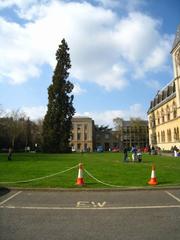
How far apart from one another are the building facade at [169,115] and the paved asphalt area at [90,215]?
54.1m

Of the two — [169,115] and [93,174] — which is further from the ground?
[169,115]

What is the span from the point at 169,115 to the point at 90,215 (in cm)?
6755

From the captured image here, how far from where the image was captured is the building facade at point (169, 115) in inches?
2477

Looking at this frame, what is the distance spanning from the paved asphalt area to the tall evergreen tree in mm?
54467

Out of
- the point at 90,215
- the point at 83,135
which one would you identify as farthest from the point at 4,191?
the point at 83,135

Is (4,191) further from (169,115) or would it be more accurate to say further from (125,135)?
(125,135)

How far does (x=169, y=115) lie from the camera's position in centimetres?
7281

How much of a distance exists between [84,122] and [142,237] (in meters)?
133

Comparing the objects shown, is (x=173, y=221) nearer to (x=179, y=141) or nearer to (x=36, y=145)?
(x=179, y=141)

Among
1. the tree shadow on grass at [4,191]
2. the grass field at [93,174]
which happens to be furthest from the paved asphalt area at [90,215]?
the grass field at [93,174]

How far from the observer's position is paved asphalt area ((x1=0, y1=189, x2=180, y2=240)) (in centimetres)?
657

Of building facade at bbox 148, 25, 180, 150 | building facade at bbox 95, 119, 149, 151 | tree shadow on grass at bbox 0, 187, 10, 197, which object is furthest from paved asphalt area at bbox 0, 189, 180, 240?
building facade at bbox 95, 119, 149, 151

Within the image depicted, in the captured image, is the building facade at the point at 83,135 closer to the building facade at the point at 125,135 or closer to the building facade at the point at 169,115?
the building facade at the point at 125,135

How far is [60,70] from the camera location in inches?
2805
